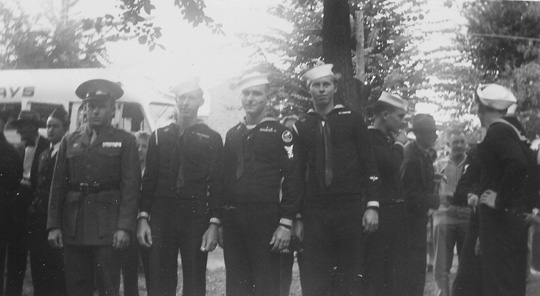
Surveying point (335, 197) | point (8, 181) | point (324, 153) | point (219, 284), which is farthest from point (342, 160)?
point (219, 284)

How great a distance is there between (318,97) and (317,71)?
17 cm

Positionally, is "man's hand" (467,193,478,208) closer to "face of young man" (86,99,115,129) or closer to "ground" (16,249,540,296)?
"ground" (16,249,540,296)

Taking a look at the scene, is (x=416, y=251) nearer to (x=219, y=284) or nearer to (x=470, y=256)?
(x=470, y=256)

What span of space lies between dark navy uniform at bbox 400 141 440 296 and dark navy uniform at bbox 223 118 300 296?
1.38 meters

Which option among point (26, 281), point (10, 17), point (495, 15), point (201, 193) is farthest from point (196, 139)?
point (495, 15)

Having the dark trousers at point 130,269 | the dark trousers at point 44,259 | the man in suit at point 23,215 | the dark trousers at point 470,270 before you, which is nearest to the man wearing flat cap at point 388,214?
the dark trousers at point 470,270

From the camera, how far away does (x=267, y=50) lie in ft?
19.0

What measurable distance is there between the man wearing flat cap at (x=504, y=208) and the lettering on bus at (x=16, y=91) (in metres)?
4.40

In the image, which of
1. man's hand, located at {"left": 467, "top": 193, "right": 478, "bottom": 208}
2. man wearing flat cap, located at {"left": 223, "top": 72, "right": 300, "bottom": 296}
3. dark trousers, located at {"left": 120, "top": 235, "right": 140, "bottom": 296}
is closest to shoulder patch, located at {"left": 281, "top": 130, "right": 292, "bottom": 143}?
man wearing flat cap, located at {"left": 223, "top": 72, "right": 300, "bottom": 296}

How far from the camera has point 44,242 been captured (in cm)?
491

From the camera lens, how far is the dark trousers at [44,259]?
491cm

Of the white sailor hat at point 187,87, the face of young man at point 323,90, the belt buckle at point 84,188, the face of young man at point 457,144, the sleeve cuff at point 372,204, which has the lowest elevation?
the sleeve cuff at point 372,204

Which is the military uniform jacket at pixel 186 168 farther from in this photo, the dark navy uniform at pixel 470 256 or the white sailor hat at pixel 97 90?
the dark navy uniform at pixel 470 256

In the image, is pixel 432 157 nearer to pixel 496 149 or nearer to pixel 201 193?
pixel 496 149
